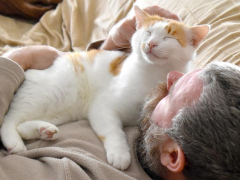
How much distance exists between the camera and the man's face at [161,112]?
756 millimetres

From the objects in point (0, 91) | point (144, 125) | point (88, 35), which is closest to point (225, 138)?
point (144, 125)

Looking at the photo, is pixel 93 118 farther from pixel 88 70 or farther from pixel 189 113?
pixel 189 113

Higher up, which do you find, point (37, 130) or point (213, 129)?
point (213, 129)

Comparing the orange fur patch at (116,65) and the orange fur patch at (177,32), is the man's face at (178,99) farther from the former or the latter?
the orange fur patch at (116,65)

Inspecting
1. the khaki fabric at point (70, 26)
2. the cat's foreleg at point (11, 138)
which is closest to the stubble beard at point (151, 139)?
the cat's foreleg at point (11, 138)

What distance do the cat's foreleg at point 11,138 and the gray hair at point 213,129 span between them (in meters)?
0.48

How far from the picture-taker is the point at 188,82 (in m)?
0.78

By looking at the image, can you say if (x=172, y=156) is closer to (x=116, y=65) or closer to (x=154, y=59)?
(x=154, y=59)

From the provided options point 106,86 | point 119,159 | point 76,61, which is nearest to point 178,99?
point 119,159

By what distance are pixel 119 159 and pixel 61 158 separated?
177mm

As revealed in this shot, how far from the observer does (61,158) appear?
2.61 ft

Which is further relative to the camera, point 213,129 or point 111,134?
point 111,134

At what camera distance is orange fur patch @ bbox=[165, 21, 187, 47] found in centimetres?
110

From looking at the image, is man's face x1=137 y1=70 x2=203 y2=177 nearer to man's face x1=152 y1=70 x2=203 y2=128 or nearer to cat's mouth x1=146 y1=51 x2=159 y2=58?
man's face x1=152 y1=70 x2=203 y2=128
